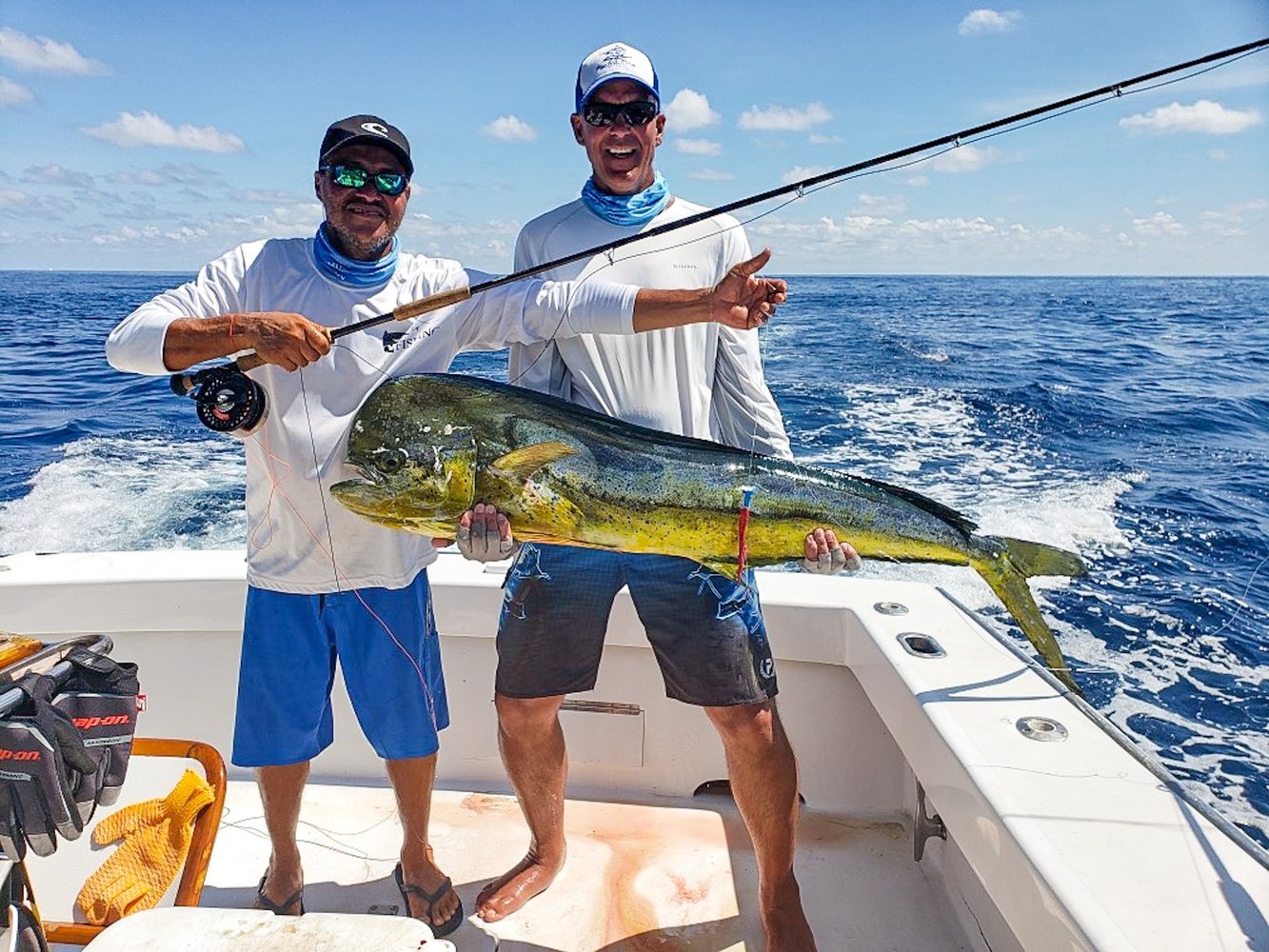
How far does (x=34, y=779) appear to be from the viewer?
140 centimetres

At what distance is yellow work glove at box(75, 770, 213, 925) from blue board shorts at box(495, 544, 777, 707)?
0.77 m

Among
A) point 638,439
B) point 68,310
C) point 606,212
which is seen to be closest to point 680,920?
point 638,439

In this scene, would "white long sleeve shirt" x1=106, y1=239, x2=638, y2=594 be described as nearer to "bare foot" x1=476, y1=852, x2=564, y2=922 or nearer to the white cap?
the white cap

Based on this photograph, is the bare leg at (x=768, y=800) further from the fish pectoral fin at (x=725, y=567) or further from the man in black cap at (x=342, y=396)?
the man in black cap at (x=342, y=396)

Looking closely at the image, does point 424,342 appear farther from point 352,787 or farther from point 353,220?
point 352,787

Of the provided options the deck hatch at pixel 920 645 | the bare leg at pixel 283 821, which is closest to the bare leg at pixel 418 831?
the bare leg at pixel 283 821

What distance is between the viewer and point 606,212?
90.7 inches

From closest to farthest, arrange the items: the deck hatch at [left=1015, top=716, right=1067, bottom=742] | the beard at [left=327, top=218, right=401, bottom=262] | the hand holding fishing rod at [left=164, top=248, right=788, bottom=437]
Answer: the hand holding fishing rod at [left=164, top=248, right=788, bottom=437], the deck hatch at [left=1015, top=716, right=1067, bottom=742], the beard at [left=327, top=218, right=401, bottom=262]

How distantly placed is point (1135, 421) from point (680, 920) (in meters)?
9.30

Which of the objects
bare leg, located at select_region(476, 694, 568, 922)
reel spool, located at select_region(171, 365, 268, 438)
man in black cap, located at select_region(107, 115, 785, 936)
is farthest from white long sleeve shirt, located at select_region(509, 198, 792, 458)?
bare leg, located at select_region(476, 694, 568, 922)

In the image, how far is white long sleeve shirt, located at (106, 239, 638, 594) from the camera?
2125 mm

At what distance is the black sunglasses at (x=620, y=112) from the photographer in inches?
87.4

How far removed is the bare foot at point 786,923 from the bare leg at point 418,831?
801mm

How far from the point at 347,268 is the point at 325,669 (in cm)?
95
